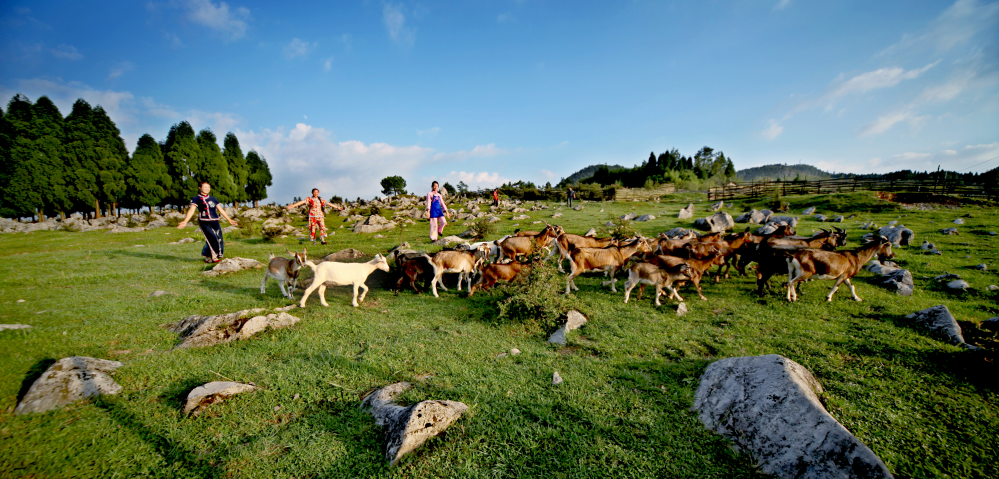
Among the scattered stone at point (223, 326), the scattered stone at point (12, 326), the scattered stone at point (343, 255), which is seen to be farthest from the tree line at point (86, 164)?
the scattered stone at point (223, 326)

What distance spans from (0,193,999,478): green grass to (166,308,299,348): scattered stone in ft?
1.03

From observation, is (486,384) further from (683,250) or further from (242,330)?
(683,250)

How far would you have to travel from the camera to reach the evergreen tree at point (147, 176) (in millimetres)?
39531

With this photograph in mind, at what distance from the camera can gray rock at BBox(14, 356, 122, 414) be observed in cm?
409

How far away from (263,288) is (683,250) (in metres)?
11.8

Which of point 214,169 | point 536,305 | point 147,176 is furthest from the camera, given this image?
point 214,169

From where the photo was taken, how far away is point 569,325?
7.12 meters

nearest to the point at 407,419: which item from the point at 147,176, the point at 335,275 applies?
the point at 335,275

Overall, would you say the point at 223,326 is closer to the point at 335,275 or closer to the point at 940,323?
the point at 335,275

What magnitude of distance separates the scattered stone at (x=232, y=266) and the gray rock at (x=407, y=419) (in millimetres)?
9535

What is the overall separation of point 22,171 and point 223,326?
4850 cm

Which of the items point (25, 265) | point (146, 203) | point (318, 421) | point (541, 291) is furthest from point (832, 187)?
point (146, 203)

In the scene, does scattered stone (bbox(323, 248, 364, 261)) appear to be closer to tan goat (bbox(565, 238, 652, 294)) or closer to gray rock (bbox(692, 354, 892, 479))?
tan goat (bbox(565, 238, 652, 294))

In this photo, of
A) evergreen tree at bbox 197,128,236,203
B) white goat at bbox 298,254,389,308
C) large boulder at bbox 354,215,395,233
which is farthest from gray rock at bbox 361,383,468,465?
evergreen tree at bbox 197,128,236,203
